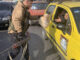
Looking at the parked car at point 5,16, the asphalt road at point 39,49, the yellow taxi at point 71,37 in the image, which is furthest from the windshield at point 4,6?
the yellow taxi at point 71,37

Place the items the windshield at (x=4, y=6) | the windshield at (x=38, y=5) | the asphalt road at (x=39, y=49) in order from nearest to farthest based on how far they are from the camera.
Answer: the asphalt road at (x=39, y=49) < the windshield at (x=4, y=6) < the windshield at (x=38, y=5)

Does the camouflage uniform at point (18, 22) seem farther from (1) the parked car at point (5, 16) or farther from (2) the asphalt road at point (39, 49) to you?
(1) the parked car at point (5, 16)

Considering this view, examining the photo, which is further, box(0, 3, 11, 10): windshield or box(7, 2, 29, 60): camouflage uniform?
box(0, 3, 11, 10): windshield

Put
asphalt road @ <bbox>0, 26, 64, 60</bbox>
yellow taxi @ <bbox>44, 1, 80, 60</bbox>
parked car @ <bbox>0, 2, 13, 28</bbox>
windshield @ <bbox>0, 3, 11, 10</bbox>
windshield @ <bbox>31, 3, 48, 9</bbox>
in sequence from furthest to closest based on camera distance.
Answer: windshield @ <bbox>31, 3, 48, 9</bbox> < windshield @ <bbox>0, 3, 11, 10</bbox> < parked car @ <bbox>0, 2, 13, 28</bbox> < asphalt road @ <bbox>0, 26, 64, 60</bbox> < yellow taxi @ <bbox>44, 1, 80, 60</bbox>

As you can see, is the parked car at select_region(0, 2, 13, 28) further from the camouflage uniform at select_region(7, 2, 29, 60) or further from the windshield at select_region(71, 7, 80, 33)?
the windshield at select_region(71, 7, 80, 33)

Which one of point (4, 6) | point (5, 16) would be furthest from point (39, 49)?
point (4, 6)

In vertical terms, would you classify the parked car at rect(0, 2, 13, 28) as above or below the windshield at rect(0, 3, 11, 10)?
below

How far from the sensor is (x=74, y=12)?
149 inches

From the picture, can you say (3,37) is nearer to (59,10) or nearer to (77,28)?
(59,10)

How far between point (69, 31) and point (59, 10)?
1645 mm

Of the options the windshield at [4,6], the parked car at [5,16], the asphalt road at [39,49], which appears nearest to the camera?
the asphalt road at [39,49]

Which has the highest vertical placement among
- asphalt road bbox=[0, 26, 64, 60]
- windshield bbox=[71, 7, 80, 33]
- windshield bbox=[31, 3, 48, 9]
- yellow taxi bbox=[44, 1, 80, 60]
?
windshield bbox=[31, 3, 48, 9]

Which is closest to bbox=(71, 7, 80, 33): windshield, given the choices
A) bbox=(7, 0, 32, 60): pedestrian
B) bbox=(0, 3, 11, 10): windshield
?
bbox=(7, 0, 32, 60): pedestrian

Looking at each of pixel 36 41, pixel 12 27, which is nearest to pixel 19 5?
pixel 12 27
